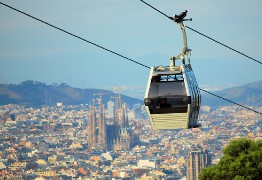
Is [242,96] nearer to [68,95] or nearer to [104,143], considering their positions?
[68,95]

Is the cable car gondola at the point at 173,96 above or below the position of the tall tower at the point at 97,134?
below

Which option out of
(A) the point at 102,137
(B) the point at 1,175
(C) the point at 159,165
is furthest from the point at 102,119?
(B) the point at 1,175

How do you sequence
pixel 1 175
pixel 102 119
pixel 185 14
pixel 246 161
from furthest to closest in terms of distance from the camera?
pixel 102 119 → pixel 1 175 → pixel 246 161 → pixel 185 14

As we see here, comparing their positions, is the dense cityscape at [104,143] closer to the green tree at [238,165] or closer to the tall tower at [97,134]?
the tall tower at [97,134]

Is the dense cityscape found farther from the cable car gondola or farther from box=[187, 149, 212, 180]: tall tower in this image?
the cable car gondola

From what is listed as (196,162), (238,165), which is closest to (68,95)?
(196,162)

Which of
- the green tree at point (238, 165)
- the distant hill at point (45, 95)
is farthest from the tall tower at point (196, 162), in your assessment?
the distant hill at point (45, 95)

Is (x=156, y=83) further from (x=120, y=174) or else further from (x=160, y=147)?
(x=160, y=147)

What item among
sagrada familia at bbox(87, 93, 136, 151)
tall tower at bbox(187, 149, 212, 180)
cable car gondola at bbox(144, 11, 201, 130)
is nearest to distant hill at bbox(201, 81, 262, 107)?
sagrada familia at bbox(87, 93, 136, 151)
